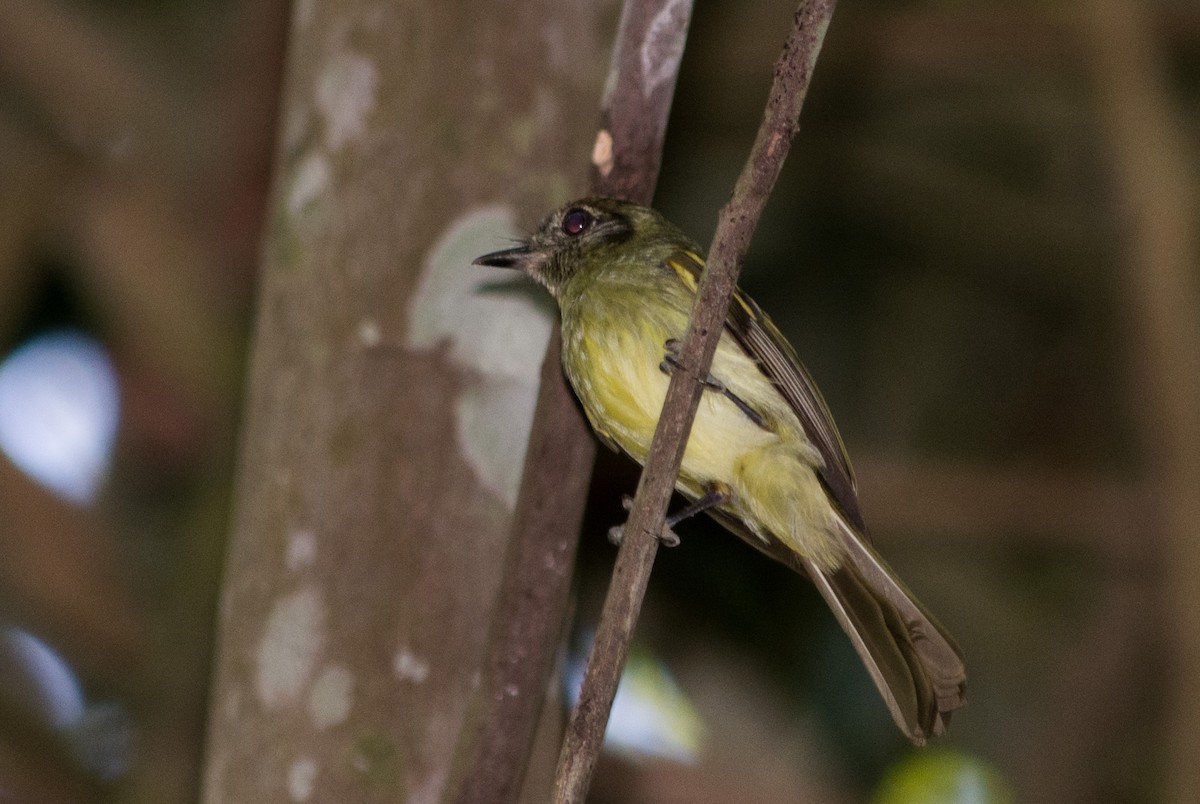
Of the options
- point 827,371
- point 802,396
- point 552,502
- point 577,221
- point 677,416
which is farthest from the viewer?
point 827,371

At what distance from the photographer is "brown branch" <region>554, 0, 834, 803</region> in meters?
1.70

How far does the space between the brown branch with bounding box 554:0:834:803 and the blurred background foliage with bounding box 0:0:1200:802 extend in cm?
159

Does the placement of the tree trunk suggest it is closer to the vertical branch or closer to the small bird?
the small bird

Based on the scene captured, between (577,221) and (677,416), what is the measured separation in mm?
1045

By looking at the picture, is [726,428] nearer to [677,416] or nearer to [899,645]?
[899,645]

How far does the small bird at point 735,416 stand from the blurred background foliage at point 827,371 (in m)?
0.85

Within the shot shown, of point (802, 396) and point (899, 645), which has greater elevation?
point (802, 396)

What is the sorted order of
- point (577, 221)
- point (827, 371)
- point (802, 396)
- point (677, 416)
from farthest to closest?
point (827, 371)
point (577, 221)
point (802, 396)
point (677, 416)

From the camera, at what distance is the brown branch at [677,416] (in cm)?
170

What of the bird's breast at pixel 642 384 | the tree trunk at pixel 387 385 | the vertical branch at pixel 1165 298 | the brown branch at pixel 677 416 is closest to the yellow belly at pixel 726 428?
the bird's breast at pixel 642 384

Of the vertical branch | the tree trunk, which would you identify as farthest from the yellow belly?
the vertical branch

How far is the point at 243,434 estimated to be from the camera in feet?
8.84

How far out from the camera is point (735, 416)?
2.72 m

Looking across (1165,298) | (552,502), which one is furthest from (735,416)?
(1165,298)
